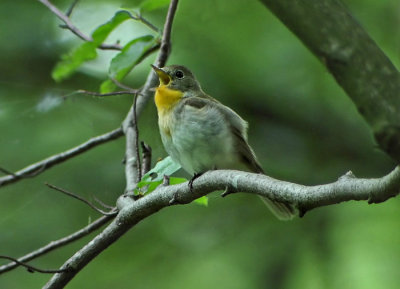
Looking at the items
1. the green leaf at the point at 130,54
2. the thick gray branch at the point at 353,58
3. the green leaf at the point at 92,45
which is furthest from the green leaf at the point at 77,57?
the thick gray branch at the point at 353,58

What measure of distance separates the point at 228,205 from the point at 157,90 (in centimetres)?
199

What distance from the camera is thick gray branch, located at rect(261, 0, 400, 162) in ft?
3.56

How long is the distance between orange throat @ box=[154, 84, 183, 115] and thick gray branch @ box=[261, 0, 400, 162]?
3.51 m

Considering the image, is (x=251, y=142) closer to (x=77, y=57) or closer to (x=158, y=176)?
(x=77, y=57)

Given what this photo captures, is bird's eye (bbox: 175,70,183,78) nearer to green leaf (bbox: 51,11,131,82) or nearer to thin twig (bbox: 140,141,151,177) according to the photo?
green leaf (bbox: 51,11,131,82)

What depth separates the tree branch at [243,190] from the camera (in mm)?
1784

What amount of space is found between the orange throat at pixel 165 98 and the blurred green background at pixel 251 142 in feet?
3.94

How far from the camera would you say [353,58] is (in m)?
1.12

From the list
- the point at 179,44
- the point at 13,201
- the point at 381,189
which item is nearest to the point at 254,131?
the point at 179,44

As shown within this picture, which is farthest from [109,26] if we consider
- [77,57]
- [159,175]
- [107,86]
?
[159,175]

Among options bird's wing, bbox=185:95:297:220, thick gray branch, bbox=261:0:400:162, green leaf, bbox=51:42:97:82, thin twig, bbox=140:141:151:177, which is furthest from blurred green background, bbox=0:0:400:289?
thick gray branch, bbox=261:0:400:162

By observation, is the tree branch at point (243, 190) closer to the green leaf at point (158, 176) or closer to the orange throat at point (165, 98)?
the green leaf at point (158, 176)

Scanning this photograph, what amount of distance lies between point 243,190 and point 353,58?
1528mm

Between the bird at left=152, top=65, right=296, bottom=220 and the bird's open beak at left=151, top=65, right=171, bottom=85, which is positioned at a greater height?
the bird's open beak at left=151, top=65, right=171, bottom=85
